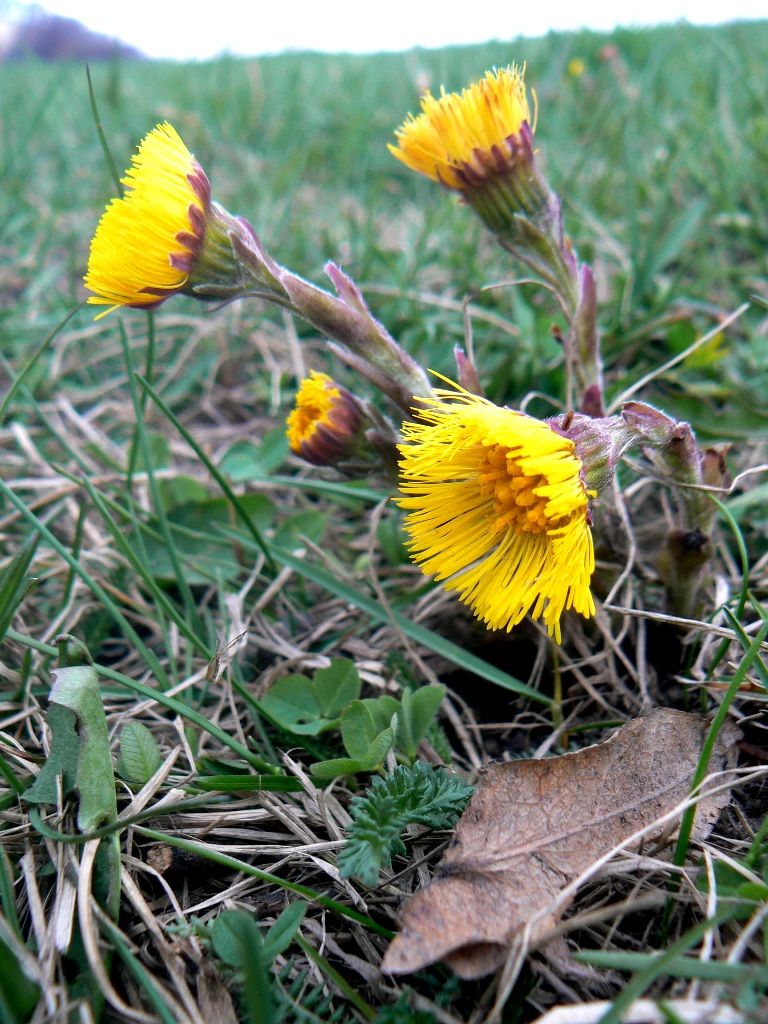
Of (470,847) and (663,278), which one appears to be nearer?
(470,847)

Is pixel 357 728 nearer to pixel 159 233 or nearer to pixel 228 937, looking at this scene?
pixel 228 937

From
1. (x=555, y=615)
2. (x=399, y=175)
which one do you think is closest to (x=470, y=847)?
(x=555, y=615)

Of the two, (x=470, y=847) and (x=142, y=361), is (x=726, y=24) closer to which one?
(x=142, y=361)

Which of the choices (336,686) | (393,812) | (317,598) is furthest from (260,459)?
(393,812)

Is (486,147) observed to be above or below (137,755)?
above

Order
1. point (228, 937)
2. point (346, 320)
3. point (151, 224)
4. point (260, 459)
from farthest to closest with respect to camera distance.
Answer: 1. point (260, 459)
2. point (346, 320)
3. point (151, 224)
4. point (228, 937)

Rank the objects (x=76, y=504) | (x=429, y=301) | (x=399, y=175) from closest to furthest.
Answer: (x=76, y=504) < (x=429, y=301) < (x=399, y=175)

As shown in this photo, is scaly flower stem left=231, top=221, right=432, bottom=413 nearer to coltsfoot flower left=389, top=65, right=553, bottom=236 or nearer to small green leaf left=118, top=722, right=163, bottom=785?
coltsfoot flower left=389, top=65, right=553, bottom=236
